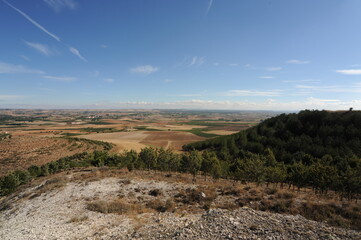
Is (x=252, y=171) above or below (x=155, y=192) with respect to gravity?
below

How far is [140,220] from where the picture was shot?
14.4 meters

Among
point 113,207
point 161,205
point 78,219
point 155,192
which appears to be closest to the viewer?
point 78,219

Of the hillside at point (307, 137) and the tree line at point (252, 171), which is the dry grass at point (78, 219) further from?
the hillside at point (307, 137)

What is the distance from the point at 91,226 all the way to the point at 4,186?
31591 mm

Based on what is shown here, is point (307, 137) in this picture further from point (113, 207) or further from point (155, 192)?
point (113, 207)

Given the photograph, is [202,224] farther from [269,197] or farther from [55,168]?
[55,168]

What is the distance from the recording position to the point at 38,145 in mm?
79000

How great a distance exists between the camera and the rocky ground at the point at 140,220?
37.9ft

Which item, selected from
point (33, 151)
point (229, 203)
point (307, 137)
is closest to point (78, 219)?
point (229, 203)

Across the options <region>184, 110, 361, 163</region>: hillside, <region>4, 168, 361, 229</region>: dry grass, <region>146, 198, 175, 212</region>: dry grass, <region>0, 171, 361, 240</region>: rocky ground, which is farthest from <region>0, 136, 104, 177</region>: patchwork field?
<region>184, 110, 361, 163</region>: hillside

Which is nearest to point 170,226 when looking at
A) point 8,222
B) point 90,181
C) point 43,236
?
point 43,236

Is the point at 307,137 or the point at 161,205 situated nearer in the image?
the point at 161,205

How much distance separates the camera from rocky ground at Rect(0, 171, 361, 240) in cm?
1155

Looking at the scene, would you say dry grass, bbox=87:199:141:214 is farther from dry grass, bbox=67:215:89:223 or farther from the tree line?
the tree line
